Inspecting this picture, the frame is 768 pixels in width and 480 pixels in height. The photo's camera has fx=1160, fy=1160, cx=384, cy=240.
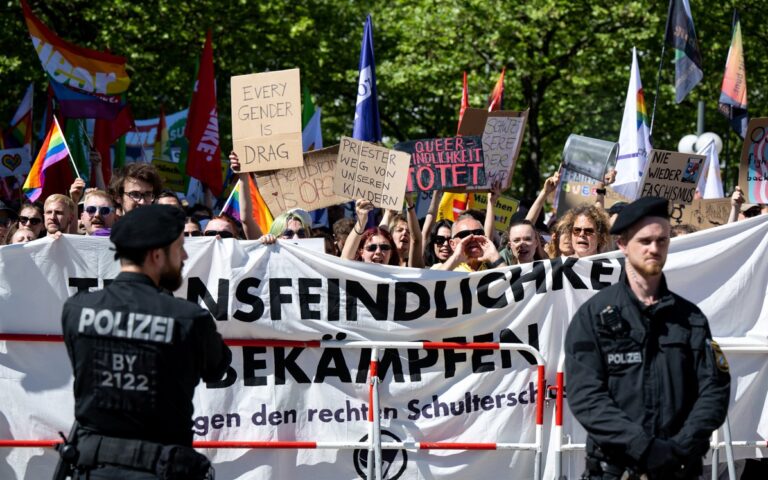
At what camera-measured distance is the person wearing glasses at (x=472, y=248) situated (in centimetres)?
833

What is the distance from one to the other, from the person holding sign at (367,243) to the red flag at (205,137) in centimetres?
304

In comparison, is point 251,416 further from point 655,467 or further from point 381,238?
point 655,467

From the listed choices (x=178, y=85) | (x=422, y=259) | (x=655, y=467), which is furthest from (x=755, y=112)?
(x=655, y=467)

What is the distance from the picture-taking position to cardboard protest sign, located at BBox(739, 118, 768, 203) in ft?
34.5

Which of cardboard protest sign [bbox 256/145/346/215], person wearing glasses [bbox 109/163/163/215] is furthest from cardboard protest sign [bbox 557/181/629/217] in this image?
person wearing glasses [bbox 109/163/163/215]

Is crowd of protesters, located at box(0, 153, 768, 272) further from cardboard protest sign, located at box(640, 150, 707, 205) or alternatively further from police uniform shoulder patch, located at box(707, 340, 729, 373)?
police uniform shoulder patch, located at box(707, 340, 729, 373)

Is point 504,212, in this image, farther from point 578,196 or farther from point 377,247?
point 377,247

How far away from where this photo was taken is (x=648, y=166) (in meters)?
9.93

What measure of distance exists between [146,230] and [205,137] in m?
6.89

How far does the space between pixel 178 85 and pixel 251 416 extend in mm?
16404

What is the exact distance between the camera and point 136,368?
4691 millimetres

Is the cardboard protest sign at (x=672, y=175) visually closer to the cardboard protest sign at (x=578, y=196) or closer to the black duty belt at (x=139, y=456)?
the cardboard protest sign at (x=578, y=196)

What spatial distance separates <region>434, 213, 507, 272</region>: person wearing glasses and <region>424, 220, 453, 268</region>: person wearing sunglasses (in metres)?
0.43

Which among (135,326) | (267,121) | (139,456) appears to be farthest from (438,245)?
(139,456)
